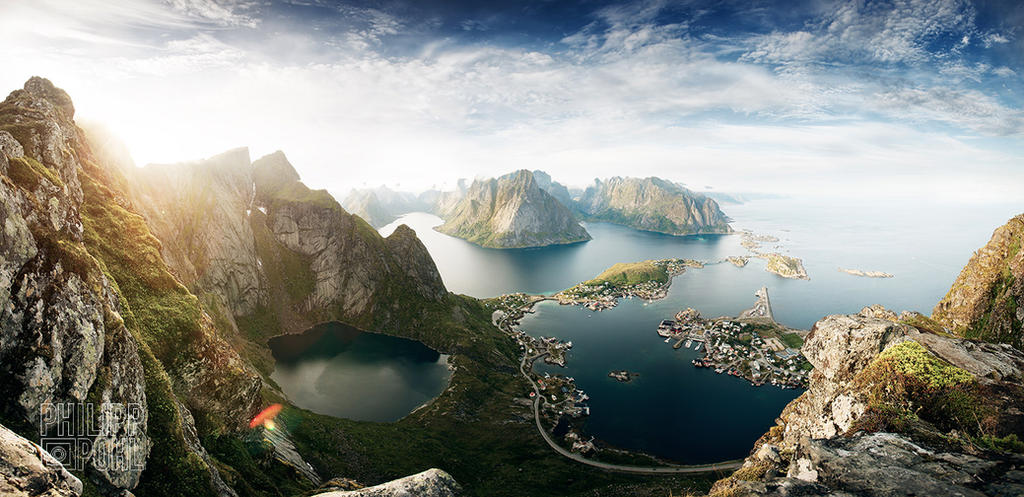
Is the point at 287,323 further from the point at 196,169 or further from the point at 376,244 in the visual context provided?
the point at 196,169

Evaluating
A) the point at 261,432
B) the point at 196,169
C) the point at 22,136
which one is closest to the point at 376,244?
the point at 196,169

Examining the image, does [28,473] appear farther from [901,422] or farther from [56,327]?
[901,422]

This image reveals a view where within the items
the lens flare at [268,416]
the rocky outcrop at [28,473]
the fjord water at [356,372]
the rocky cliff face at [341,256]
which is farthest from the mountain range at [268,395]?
the rocky cliff face at [341,256]

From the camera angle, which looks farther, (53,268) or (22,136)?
(22,136)

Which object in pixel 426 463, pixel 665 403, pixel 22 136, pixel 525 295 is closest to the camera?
pixel 22 136

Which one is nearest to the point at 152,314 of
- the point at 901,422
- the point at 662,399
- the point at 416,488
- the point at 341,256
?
the point at 416,488
